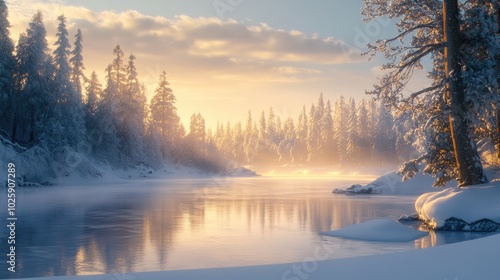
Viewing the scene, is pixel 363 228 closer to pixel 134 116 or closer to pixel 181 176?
pixel 134 116

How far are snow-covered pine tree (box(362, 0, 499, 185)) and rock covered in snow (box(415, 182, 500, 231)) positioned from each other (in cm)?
163

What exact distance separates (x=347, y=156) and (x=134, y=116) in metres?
63.1

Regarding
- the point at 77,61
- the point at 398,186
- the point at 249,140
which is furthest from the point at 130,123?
the point at 249,140

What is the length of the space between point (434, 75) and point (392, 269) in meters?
15.4

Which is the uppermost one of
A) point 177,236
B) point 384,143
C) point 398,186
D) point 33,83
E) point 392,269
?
point 33,83

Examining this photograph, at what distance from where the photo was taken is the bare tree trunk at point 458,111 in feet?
56.8

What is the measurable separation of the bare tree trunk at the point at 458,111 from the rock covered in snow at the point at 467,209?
1.12m

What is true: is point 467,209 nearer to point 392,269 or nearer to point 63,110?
point 392,269

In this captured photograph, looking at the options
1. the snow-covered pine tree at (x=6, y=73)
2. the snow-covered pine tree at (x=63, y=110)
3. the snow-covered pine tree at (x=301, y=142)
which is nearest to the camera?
the snow-covered pine tree at (x=6, y=73)

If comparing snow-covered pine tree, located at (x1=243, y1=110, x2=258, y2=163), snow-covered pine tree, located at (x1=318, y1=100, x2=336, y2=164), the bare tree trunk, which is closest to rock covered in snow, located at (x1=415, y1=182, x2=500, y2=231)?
the bare tree trunk

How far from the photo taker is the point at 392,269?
6938mm

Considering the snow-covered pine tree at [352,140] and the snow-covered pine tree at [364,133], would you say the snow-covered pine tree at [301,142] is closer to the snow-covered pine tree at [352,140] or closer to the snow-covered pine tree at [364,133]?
the snow-covered pine tree at [352,140]

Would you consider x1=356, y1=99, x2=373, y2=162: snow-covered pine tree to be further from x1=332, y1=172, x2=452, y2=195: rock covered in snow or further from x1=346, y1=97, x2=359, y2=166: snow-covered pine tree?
x1=332, y1=172, x2=452, y2=195: rock covered in snow

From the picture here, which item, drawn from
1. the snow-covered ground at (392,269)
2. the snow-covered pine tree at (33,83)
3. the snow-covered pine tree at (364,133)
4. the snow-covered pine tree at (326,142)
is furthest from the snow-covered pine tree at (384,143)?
the snow-covered ground at (392,269)
